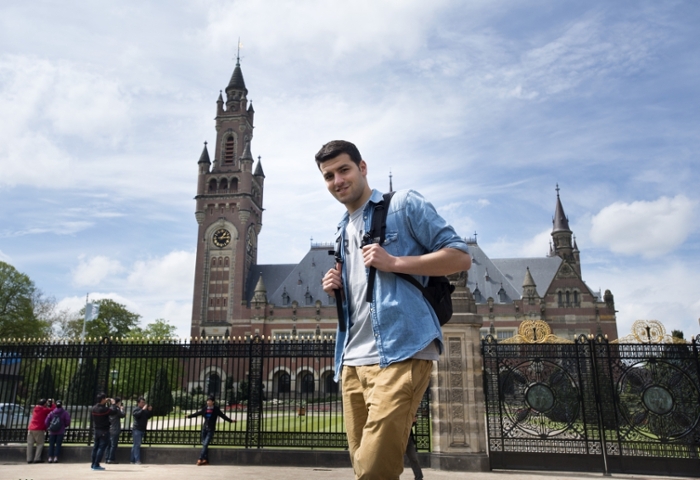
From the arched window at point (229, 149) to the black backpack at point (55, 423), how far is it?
46924 millimetres

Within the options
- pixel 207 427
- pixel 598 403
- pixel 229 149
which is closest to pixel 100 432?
pixel 207 427

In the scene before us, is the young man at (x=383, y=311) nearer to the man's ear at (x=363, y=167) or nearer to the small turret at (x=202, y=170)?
the man's ear at (x=363, y=167)

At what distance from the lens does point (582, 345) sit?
33.0 feet

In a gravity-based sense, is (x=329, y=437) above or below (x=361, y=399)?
below

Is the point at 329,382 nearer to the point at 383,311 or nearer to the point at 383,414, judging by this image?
the point at 383,311

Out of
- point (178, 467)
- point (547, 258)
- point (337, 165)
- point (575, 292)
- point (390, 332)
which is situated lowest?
point (178, 467)

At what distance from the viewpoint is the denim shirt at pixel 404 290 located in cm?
214

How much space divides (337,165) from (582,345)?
915cm

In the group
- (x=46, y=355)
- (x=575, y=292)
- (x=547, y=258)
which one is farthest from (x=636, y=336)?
(x=547, y=258)

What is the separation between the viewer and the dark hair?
2453mm

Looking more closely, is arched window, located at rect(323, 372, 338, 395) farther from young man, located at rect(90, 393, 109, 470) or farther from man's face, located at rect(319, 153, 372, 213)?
man's face, located at rect(319, 153, 372, 213)

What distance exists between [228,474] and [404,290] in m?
7.76

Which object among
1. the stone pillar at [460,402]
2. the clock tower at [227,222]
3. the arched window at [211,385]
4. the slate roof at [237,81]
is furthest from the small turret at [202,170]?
the stone pillar at [460,402]

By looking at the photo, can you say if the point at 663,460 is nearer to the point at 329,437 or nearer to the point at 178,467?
the point at 329,437
